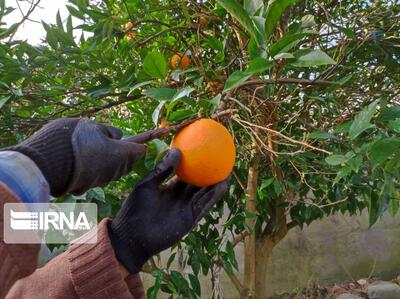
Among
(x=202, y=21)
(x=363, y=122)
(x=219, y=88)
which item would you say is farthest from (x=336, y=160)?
(x=202, y=21)

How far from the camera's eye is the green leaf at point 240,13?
65cm

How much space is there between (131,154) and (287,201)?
1.09 metres

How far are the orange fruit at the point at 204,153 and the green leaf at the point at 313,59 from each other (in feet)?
0.61

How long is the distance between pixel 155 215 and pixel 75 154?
0.54 feet

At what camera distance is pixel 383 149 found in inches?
26.7

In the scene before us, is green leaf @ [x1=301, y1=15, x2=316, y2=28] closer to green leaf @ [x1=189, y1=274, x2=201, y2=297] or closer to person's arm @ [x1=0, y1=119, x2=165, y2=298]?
person's arm @ [x1=0, y1=119, x2=165, y2=298]

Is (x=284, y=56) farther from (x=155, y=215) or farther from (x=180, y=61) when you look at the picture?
(x=180, y=61)

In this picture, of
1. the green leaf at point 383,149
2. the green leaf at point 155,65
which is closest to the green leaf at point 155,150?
the green leaf at point 155,65

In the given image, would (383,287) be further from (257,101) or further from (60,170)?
(60,170)

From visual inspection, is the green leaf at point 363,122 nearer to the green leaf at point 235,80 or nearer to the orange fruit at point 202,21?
the green leaf at point 235,80

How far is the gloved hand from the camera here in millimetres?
677

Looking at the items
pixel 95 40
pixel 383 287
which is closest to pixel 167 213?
pixel 95 40

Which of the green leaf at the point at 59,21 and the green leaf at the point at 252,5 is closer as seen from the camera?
the green leaf at the point at 252,5

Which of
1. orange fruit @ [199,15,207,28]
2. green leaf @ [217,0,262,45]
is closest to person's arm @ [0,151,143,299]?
green leaf @ [217,0,262,45]
